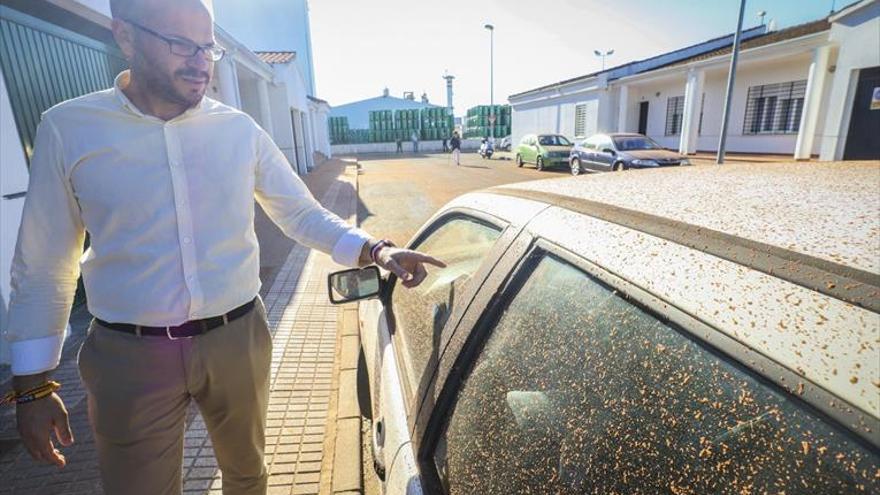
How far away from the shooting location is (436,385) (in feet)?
4.29

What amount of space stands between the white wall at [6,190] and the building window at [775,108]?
19.2 m

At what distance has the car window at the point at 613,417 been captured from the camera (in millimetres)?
583

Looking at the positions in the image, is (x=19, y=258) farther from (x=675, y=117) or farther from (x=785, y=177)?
(x=675, y=117)

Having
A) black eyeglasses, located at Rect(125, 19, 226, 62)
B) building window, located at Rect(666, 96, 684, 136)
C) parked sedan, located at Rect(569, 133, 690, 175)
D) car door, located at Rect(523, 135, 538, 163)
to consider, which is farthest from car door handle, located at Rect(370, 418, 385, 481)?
building window, located at Rect(666, 96, 684, 136)

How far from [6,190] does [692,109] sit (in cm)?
1980

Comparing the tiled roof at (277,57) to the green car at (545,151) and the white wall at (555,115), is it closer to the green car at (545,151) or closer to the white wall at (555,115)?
the green car at (545,151)

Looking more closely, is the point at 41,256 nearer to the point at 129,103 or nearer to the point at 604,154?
the point at 129,103

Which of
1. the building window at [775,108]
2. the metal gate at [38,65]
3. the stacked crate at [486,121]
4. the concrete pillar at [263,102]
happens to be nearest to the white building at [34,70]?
the metal gate at [38,65]

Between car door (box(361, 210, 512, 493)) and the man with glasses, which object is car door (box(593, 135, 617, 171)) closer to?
car door (box(361, 210, 512, 493))

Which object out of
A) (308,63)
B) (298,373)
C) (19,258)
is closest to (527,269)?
(19,258)

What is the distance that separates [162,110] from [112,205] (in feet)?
1.20

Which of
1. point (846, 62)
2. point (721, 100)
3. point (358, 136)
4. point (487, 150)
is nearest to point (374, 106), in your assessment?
point (358, 136)

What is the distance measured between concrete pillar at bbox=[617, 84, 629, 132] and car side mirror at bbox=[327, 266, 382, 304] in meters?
22.6

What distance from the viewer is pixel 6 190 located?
3451 mm
